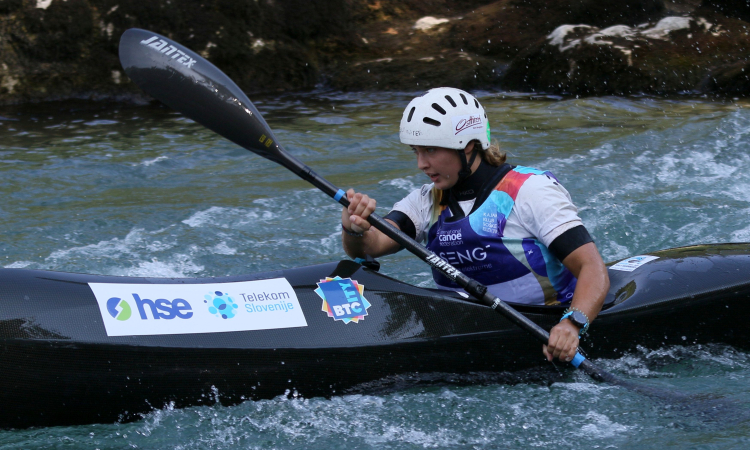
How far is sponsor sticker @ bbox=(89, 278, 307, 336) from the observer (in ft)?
10.0

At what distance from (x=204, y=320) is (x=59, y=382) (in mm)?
568

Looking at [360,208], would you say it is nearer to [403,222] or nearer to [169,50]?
[403,222]

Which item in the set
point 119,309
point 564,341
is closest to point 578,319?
point 564,341

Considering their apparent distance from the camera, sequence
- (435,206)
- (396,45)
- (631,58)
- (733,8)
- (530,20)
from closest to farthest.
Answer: (435,206)
(631,58)
(733,8)
(396,45)
(530,20)

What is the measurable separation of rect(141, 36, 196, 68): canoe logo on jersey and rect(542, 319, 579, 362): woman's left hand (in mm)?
2115

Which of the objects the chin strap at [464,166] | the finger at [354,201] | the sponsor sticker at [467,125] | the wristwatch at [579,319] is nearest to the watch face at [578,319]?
the wristwatch at [579,319]

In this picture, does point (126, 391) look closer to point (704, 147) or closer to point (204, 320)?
point (204, 320)

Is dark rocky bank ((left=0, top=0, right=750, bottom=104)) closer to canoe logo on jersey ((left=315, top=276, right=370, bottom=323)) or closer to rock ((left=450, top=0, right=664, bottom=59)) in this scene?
rock ((left=450, top=0, right=664, bottom=59))

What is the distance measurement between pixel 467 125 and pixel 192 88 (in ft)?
4.46

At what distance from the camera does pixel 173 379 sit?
308 cm

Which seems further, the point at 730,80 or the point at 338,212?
the point at 730,80

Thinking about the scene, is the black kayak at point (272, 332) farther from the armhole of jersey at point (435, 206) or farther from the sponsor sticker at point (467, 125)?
the sponsor sticker at point (467, 125)

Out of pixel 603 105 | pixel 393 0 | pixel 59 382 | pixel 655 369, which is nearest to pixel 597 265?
pixel 655 369

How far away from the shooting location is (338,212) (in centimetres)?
666
